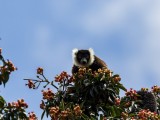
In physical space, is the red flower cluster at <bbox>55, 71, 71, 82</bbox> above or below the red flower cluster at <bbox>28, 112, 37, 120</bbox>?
above

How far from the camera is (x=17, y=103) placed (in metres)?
7.48

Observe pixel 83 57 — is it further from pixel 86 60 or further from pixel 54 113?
pixel 54 113

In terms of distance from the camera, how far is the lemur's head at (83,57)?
1633 centimetres

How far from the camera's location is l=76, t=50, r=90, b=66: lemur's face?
Answer: 53.9 feet

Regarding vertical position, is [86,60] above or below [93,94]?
above

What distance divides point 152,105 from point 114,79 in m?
2.53

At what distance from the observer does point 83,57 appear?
17.0 metres

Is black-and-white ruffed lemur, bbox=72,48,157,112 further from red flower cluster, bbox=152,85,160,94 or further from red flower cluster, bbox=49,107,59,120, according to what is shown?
red flower cluster, bbox=49,107,59,120

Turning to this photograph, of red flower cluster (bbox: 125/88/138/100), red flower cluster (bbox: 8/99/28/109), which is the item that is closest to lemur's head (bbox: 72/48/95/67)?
red flower cluster (bbox: 125/88/138/100)

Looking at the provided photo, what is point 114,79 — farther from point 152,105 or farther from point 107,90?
point 152,105

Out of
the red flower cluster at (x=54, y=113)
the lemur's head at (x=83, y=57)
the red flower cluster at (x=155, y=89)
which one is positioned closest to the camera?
the red flower cluster at (x=54, y=113)

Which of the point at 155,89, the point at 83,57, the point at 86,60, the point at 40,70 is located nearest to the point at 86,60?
the point at 86,60

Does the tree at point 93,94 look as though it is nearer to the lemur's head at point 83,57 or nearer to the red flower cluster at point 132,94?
the red flower cluster at point 132,94

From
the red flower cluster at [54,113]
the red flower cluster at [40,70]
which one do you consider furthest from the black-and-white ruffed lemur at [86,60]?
the red flower cluster at [54,113]
